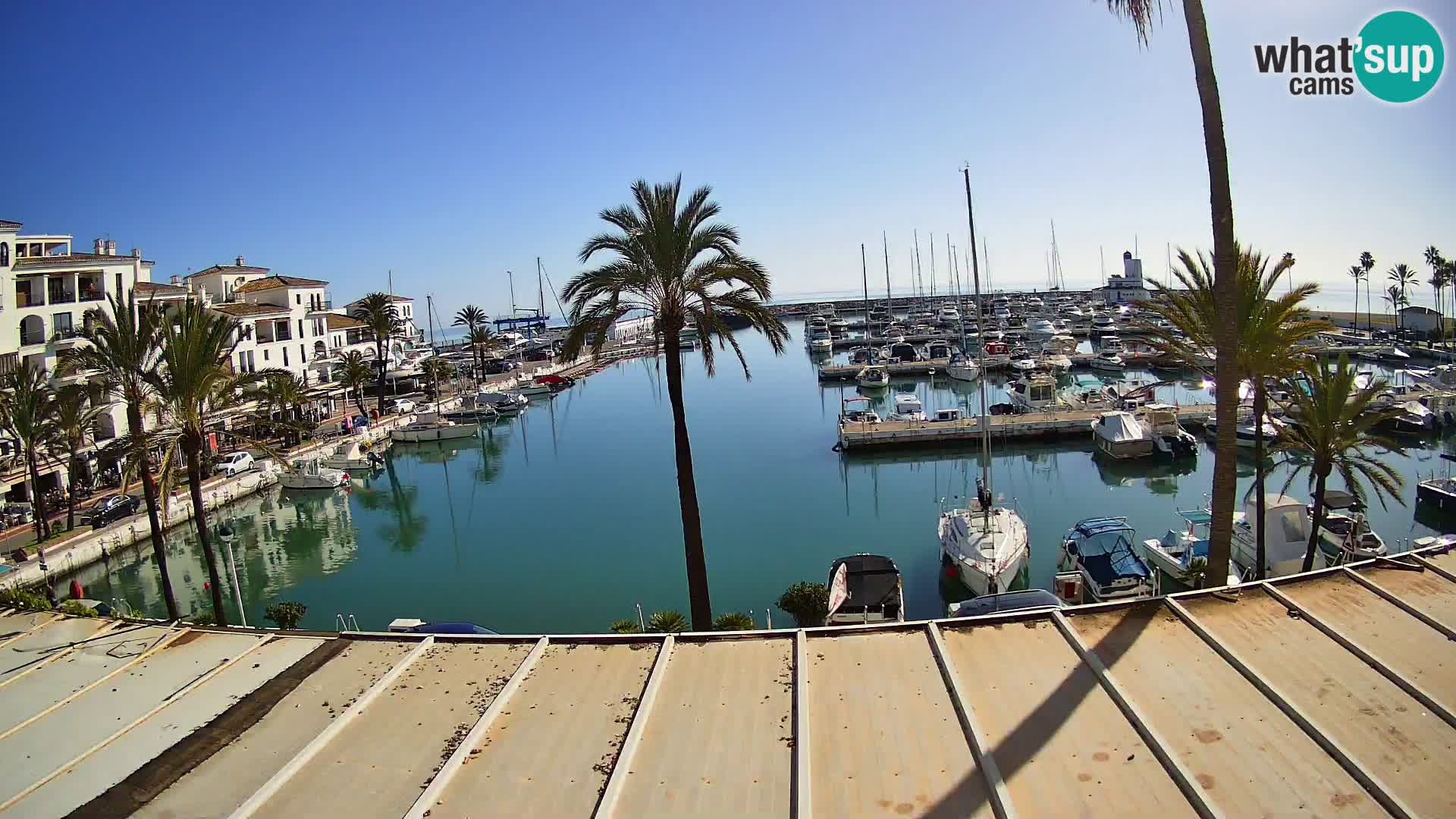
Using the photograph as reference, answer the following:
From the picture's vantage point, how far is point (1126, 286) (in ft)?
453

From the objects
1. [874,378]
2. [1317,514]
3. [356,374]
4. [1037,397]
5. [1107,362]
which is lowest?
[1037,397]

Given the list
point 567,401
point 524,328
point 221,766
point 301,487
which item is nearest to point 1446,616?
point 221,766

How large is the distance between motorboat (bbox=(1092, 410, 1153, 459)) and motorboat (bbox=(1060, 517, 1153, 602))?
1685 centimetres

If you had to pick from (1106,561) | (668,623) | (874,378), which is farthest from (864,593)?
(874,378)

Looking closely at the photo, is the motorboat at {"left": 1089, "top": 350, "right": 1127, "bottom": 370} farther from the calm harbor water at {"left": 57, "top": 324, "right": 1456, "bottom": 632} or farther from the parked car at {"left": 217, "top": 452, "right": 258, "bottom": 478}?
the parked car at {"left": 217, "top": 452, "right": 258, "bottom": 478}

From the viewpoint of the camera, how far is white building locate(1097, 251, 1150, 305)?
431ft

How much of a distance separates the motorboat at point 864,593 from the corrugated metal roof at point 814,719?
8.19 metres

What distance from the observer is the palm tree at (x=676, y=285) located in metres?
16.0

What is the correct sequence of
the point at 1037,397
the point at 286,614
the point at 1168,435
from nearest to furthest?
the point at 286,614
the point at 1168,435
the point at 1037,397

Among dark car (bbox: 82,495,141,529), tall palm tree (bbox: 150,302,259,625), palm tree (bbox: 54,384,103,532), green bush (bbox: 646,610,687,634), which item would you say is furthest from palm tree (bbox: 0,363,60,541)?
→ green bush (bbox: 646,610,687,634)

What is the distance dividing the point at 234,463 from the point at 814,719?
41.1m

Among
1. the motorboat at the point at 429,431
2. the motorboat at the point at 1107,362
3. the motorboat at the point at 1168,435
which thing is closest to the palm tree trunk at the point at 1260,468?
the motorboat at the point at 1168,435

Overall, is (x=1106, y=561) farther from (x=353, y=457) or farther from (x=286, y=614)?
(x=353, y=457)

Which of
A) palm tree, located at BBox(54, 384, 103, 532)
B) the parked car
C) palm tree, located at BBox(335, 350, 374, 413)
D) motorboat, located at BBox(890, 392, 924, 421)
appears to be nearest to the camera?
palm tree, located at BBox(54, 384, 103, 532)
